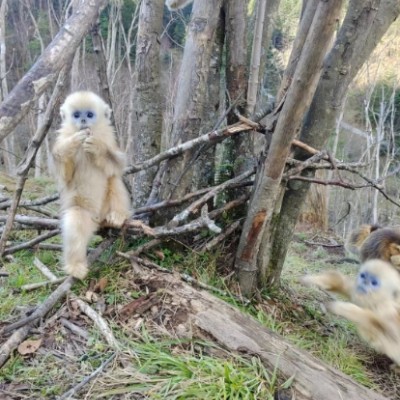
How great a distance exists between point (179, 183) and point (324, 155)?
1135 mm

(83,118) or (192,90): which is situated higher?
(192,90)

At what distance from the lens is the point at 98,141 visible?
3334 millimetres

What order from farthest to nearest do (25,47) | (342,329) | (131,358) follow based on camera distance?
1. (25,47)
2. (342,329)
3. (131,358)

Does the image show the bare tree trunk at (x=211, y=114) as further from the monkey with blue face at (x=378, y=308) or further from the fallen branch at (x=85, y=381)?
the fallen branch at (x=85, y=381)

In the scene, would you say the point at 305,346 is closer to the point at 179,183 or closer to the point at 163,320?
the point at 163,320

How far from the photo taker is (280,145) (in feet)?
9.49

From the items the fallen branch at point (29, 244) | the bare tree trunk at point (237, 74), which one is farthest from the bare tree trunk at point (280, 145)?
the fallen branch at point (29, 244)

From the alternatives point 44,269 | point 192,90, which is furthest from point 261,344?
point 192,90

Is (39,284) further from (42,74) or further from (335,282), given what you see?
(335,282)

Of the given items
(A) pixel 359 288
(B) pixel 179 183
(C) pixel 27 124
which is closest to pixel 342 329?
(A) pixel 359 288

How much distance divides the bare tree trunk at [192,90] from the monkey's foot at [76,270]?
914mm

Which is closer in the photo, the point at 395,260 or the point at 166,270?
the point at 166,270

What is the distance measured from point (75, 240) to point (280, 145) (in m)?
1.54

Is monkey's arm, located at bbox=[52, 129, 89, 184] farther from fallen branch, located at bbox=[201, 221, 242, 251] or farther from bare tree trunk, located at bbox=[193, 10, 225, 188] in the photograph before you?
fallen branch, located at bbox=[201, 221, 242, 251]
